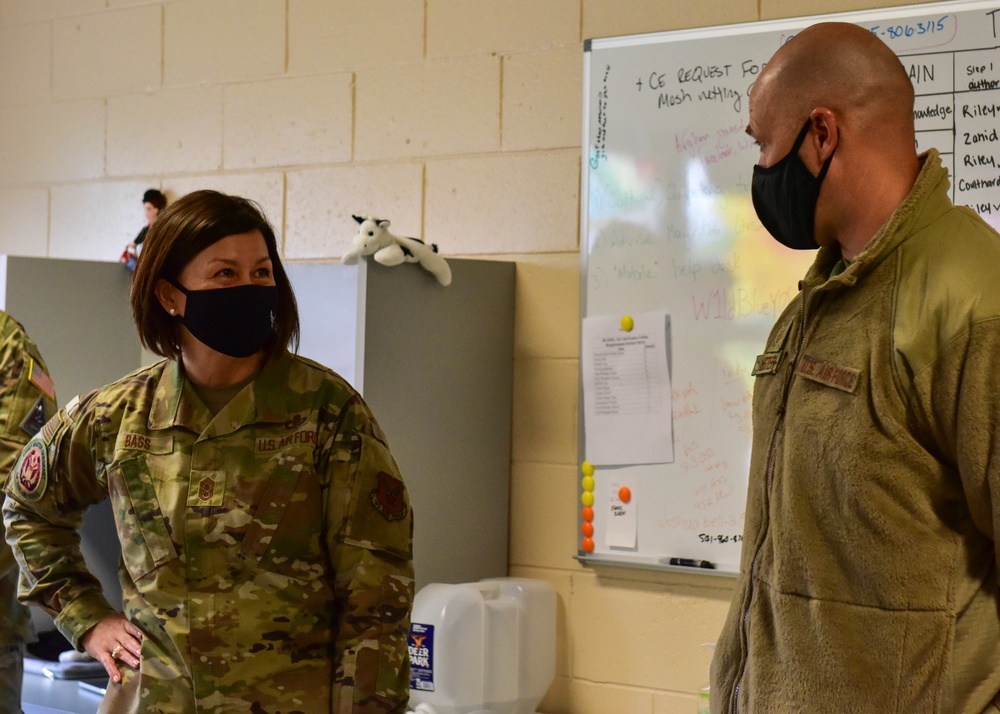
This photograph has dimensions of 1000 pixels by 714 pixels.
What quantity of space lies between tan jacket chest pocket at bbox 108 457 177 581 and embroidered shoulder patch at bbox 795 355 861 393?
90cm

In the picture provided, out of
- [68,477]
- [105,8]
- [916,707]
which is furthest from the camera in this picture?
[105,8]

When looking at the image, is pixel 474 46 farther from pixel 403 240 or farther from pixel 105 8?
pixel 105 8

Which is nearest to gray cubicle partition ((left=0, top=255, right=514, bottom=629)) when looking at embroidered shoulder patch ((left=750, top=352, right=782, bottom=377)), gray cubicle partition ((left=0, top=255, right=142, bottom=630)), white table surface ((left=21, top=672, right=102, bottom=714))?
gray cubicle partition ((left=0, top=255, right=142, bottom=630))

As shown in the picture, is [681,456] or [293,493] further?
[681,456]

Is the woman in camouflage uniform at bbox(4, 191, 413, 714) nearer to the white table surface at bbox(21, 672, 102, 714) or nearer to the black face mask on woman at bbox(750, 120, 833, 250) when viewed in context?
the black face mask on woman at bbox(750, 120, 833, 250)

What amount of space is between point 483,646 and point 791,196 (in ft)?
4.83

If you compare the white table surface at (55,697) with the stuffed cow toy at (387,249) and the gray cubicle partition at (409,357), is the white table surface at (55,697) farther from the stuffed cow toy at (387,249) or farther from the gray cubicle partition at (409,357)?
the stuffed cow toy at (387,249)

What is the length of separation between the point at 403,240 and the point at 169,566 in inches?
40.9

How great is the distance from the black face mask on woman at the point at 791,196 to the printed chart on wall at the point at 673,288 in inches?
42.4

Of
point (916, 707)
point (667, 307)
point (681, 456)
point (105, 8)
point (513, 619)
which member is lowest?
point (513, 619)

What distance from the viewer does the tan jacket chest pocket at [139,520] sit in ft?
4.98

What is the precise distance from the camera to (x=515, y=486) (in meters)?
2.64

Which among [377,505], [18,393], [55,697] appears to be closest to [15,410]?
→ [18,393]

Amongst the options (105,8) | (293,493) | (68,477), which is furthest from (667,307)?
(105,8)
